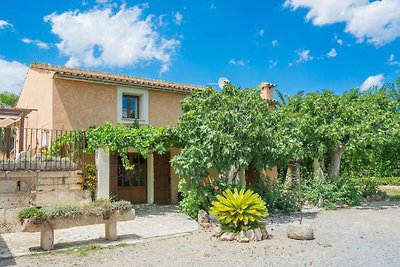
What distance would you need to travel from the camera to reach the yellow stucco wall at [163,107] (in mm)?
15570

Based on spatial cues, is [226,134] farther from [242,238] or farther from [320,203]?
[320,203]

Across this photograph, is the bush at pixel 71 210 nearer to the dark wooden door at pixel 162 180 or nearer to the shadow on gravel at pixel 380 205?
the dark wooden door at pixel 162 180

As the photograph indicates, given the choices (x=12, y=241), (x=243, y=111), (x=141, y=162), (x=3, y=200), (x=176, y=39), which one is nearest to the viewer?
(x=12, y=241)

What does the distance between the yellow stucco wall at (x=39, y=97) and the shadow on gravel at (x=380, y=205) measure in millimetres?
12886

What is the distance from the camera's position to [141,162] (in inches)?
610

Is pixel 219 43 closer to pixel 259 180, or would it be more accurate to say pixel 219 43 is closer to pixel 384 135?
pixel 259 180

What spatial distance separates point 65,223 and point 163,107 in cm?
868

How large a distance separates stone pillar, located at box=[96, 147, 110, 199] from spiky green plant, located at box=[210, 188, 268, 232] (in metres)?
4.57

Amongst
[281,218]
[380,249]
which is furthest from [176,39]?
[380,249]

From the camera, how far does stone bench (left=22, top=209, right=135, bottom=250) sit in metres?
7.48

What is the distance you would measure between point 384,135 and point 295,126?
13.3ft

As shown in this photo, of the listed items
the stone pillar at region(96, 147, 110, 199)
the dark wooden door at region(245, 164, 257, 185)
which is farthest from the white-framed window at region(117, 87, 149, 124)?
the dark wooden door at region(245, 164, 257, 185)

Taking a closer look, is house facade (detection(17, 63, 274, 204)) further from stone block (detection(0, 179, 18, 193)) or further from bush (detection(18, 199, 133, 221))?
bush (detection(18, 199, 133, 221))

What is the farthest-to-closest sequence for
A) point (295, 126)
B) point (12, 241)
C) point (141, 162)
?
point (141, 162), point (295, 126), point (12, 241)
